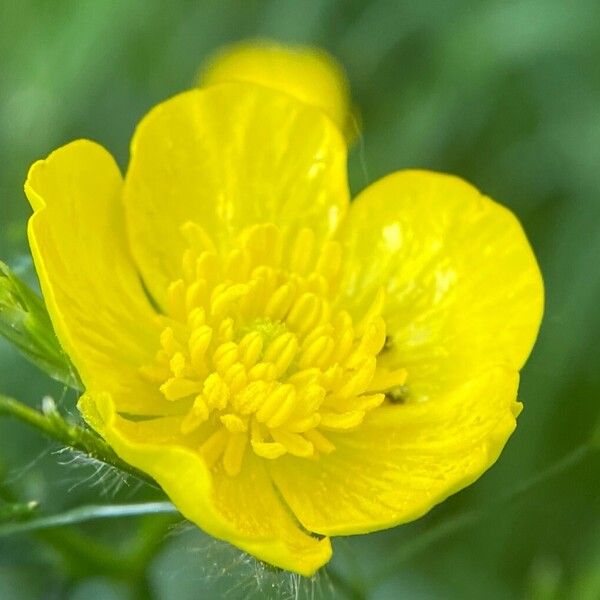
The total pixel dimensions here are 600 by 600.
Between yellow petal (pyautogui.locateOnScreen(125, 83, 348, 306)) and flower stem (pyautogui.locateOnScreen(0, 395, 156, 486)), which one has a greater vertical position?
yellow petal (pyautogui.locateOnScreen(125, 83, 348, 306))

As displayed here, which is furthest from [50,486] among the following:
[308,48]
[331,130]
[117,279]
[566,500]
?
[308,48]

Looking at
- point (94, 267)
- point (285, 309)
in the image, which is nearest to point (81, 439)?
point (94, 267)

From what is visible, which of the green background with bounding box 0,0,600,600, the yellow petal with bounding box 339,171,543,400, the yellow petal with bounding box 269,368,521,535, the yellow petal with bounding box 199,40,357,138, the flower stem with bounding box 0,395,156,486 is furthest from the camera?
the yellow petal with bounding box 199,40,357,138

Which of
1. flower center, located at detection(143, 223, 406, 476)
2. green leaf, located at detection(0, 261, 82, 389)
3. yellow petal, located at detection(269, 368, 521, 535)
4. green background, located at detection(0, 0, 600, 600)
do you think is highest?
green leaf, located at detection(0, 261, 82, 389)

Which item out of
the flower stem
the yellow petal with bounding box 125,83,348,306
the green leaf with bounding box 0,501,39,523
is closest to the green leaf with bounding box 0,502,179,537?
the green leaf with bounding box 0,501,39,523

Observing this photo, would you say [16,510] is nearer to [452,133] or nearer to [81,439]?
[81,439]

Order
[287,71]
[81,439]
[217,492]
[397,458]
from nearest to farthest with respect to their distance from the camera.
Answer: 1. [81,439]
2. [217,492]
3. [397,458]
4. [287,71]

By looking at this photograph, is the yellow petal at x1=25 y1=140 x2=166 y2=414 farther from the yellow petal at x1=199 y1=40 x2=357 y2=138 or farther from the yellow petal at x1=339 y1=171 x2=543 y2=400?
the yellow petal at x1=199 y1=40 x2=357 y2=138

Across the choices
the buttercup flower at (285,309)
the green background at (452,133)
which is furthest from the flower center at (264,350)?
the green background at (452,133)
